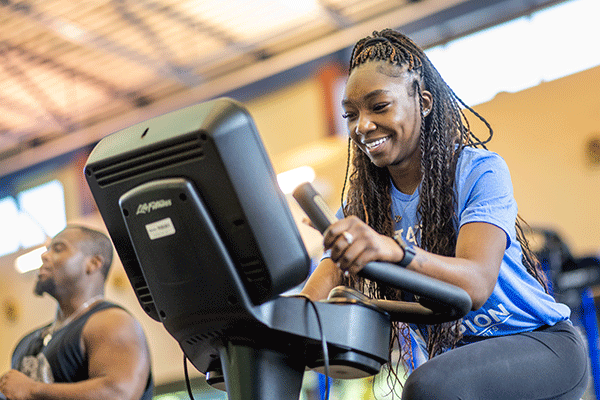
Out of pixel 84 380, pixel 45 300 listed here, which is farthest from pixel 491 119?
pixel 45 300

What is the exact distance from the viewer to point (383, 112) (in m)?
1.28

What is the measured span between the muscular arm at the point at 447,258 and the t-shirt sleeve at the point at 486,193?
0.02 meters

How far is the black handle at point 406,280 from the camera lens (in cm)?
90

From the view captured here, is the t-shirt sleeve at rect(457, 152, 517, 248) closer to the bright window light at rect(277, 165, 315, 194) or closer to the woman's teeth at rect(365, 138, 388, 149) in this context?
the woman's teeth at rect(365, 138, 388, 149)

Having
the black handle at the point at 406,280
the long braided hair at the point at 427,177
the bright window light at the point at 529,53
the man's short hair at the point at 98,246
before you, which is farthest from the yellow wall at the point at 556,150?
the black handle at the point at 406,280

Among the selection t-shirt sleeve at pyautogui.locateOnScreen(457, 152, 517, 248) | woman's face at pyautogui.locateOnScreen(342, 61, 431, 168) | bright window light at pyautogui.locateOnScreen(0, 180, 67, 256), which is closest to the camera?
t-shirt sleeve at pyautogui.locateOnScreen(457, 152, 517, 248)

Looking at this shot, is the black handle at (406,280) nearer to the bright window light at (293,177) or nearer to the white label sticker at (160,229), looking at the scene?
the white label sticker at (160,229)

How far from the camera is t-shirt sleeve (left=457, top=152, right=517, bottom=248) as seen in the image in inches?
44.4

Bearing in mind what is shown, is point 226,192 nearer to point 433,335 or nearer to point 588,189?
point 433,335

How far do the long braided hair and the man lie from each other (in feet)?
4.10

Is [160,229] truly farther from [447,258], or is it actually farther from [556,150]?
[556,150]

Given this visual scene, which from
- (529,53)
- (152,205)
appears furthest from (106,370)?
(529,53)

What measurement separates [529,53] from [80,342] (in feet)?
15.8

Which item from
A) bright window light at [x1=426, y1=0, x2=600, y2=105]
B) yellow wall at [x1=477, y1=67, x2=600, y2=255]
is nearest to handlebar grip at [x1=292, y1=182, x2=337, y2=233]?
yellow wall at [x1=477, y1=67, x2=600, y2=255]
